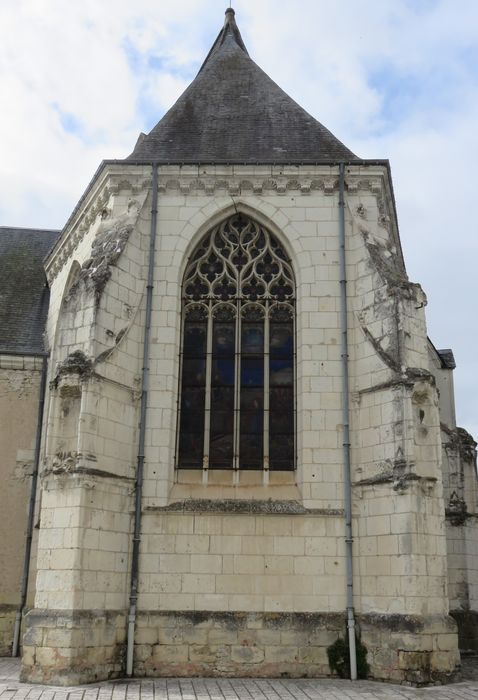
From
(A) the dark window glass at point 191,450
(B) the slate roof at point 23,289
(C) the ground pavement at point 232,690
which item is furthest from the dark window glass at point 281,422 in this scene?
(B) the slate roof at point 23,289

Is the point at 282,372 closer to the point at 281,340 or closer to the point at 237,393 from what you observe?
the point at 281,340

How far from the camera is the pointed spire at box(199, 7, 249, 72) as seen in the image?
17.0 meters

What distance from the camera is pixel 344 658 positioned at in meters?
9.82

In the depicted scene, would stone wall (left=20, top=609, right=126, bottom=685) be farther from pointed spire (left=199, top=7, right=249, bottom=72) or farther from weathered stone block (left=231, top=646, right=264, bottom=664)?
pointed spire (left=199, top=7, right=249, bottom=72)

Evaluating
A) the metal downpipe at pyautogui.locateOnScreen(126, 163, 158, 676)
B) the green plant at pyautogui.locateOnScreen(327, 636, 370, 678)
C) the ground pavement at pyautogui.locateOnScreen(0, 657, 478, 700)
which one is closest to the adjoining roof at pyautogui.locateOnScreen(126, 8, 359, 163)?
the metal downpipe at pyautogui.locateOnScreen(126, 163, 158, 676)

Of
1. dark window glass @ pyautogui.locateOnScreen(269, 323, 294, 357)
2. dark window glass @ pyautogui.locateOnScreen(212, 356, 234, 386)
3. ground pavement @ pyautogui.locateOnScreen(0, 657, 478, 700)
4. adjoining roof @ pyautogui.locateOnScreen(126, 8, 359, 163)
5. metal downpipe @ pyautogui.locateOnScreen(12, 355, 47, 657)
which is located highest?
adjoining roof @ pyautogui.locateOnScreen(126, 8, 359, 163)

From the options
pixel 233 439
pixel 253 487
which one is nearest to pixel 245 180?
pixel 233 439

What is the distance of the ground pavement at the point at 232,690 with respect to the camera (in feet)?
27.4

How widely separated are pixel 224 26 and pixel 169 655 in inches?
548

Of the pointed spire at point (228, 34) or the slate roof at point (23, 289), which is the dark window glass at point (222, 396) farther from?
the pointed spire at point (228, 34)

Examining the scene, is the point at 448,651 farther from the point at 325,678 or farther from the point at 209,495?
the point at 209,495

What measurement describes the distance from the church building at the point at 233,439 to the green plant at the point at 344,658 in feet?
0.10

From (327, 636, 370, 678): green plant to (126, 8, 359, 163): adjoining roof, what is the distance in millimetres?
7325

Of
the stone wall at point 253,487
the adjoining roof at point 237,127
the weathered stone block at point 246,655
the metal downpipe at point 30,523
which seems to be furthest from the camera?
the adjoining roof at point 237,127
